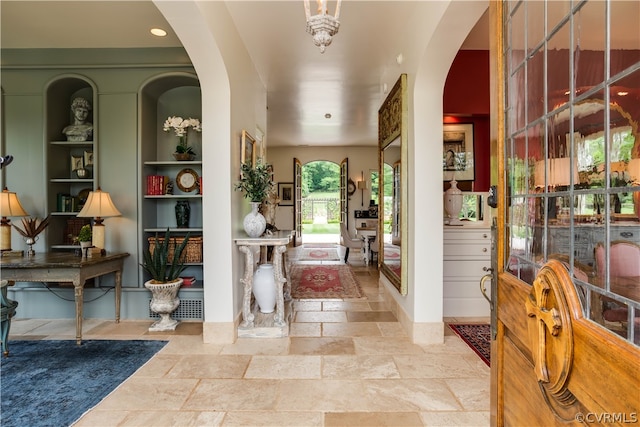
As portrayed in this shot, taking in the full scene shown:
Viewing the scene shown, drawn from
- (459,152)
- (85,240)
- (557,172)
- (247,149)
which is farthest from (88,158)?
(557,172)

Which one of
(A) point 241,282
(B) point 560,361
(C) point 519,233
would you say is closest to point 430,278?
(A) point 241,282

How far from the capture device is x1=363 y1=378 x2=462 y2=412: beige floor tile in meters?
2.02

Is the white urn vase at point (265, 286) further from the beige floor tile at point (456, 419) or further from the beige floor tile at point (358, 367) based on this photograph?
the beige floor tile at point (456, 419)

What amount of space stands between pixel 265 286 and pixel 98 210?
1.78 m

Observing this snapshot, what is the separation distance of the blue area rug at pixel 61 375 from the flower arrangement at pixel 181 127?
197 centimetres

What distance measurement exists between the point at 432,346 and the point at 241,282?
1810mm

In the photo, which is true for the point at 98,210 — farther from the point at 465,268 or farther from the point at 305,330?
the point at 465,268

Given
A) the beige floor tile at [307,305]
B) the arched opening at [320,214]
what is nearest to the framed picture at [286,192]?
the arched opening at [320,214]

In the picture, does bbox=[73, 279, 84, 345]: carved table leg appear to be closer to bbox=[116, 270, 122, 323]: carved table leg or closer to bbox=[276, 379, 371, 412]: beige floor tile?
A: bbox=[116, 270, 122, 323]: carved table leg

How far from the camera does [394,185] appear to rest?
3.79m

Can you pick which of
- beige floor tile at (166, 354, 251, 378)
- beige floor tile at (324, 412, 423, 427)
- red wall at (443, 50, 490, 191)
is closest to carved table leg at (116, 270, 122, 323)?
beige floor tile at (166, 354, 251, 378)

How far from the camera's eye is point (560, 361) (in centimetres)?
78

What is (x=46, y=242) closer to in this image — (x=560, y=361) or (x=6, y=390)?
(x=6, y=390)

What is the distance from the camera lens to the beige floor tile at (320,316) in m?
3.65
